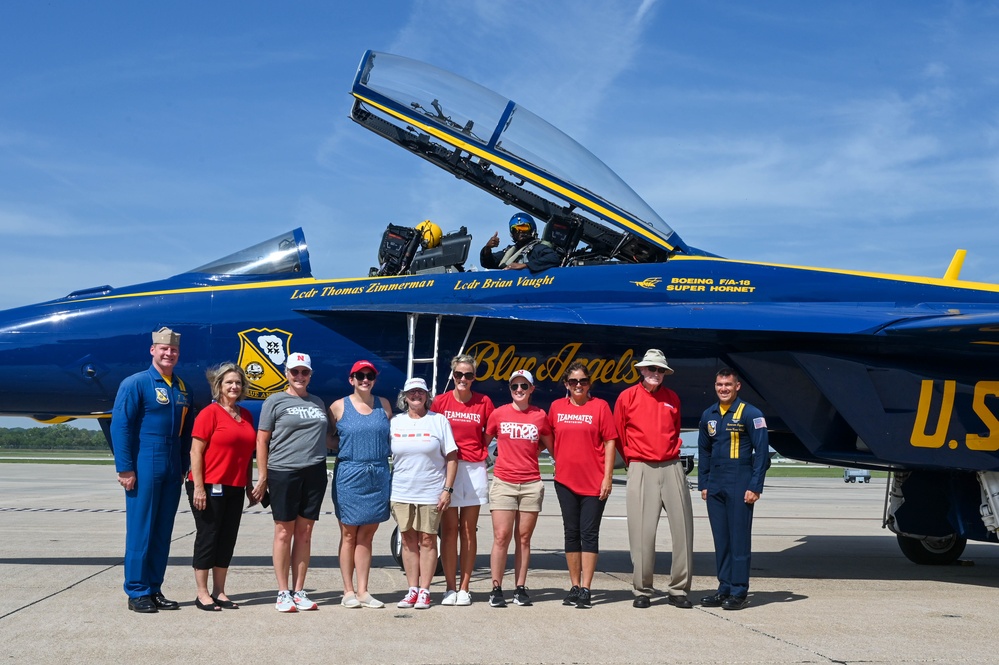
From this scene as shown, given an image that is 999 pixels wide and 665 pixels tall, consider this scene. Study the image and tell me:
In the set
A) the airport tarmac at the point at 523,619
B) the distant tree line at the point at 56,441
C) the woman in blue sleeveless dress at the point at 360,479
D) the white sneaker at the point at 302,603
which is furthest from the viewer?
→ the distant tree line at the point at 56,441

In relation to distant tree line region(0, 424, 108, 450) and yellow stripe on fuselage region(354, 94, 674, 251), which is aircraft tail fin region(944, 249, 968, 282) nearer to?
yellow stripe on fuselage region(354, 94, 674, 251)

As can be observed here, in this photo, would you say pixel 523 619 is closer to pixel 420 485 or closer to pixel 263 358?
pixel 420 485

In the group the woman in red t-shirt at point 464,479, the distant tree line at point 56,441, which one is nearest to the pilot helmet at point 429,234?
the woman in red t-shirt at point 464,479

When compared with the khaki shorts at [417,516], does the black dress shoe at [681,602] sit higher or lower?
lower

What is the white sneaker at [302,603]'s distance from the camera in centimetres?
564

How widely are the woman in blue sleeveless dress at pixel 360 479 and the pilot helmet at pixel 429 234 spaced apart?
2.50 metres

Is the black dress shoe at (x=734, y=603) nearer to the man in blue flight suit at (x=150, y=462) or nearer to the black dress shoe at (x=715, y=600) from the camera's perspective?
the black dress shoe at (x=715, y=600)

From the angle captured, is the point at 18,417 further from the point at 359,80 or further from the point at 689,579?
the point at 689,579

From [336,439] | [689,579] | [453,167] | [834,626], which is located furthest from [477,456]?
[453,167]

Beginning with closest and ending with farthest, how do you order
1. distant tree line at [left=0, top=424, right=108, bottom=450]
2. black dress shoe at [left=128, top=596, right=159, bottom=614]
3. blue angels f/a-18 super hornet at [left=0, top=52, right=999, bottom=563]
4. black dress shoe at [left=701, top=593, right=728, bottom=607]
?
black dress shoe at [left=128, top=596, right=159, bottom=614], black dress shoe at [left=701, top=593, right=728, bottom=607], blue angels f/a-18 super hornet at [left=0, top=52, right=999, bottom=563], distant tree line at [left=0, top=424, right=108, bottom=450]

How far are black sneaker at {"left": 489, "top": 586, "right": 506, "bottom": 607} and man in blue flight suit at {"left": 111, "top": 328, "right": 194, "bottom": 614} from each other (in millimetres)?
1996

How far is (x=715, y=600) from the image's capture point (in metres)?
6.14

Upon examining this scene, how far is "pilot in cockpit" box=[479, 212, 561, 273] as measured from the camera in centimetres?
784

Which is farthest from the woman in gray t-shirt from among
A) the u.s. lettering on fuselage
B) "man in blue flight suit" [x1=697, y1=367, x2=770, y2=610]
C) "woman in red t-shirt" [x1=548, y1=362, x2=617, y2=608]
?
the u.s. lettering on fuselage
